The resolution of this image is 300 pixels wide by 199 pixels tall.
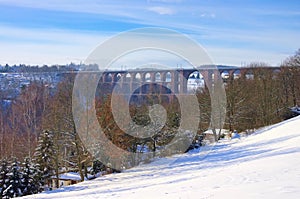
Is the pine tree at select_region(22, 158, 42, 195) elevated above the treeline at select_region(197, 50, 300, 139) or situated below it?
below

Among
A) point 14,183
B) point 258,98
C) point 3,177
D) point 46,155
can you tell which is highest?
point 258,98

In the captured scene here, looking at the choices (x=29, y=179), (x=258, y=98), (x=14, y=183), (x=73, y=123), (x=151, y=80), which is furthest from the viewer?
(x=258, y=98)

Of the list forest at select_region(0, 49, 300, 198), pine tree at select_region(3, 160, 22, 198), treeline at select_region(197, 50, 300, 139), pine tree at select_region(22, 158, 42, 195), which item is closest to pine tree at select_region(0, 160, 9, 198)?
forest at select_region(0, 49, 300, 198)

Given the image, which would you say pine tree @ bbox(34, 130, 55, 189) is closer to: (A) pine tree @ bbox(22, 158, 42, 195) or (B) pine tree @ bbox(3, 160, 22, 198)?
(A) pine tree @ bbox(22, 158, 42, 195)

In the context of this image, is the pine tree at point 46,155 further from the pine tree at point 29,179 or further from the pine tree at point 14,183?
the pine tree at point 14,183

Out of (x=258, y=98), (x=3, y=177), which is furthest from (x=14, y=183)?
(x=258, y=98)

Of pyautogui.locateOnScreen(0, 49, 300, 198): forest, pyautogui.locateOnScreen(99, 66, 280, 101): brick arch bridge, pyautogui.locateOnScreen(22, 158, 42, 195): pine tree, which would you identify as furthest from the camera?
pyautogui.locateOnScreen(99, 66, 280, 101): brick arch bridge

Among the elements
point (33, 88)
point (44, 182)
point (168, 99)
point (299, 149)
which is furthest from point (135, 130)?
point (33, 88)

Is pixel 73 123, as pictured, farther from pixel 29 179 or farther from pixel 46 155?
pixel 29 179

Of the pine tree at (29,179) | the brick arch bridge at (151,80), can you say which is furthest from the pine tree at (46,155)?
the brick arch bridge at (151,80)

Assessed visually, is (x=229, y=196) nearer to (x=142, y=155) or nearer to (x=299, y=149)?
(x=299, y=149)

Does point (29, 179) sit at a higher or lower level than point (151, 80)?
lower

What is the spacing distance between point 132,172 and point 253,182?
22.2ft

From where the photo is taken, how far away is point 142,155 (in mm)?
14828
